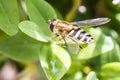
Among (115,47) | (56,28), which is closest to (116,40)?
(115,47)

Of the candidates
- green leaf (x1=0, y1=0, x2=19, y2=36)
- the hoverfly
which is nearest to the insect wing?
the hoverfly

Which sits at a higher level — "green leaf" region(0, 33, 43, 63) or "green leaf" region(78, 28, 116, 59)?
"green leaf" region(78, 28, 116, 59)

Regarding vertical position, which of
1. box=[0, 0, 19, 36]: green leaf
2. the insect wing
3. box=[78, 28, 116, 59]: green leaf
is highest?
box=[0, 0, 19, 36]: green leaf

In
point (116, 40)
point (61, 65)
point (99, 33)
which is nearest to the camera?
point (61, 65)

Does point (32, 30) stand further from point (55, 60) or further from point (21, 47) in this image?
point (21, 47)

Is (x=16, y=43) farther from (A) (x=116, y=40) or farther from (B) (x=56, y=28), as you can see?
(A) (x=116, y=40)

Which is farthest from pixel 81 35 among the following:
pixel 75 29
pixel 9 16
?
pixel 9 16

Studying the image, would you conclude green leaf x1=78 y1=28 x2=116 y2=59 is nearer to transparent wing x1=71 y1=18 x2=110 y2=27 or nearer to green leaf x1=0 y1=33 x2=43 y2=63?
transparent wing x1=71 y1=18 x2=110 y2=27

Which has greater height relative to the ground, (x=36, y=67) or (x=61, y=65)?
(x=61, y=65)
